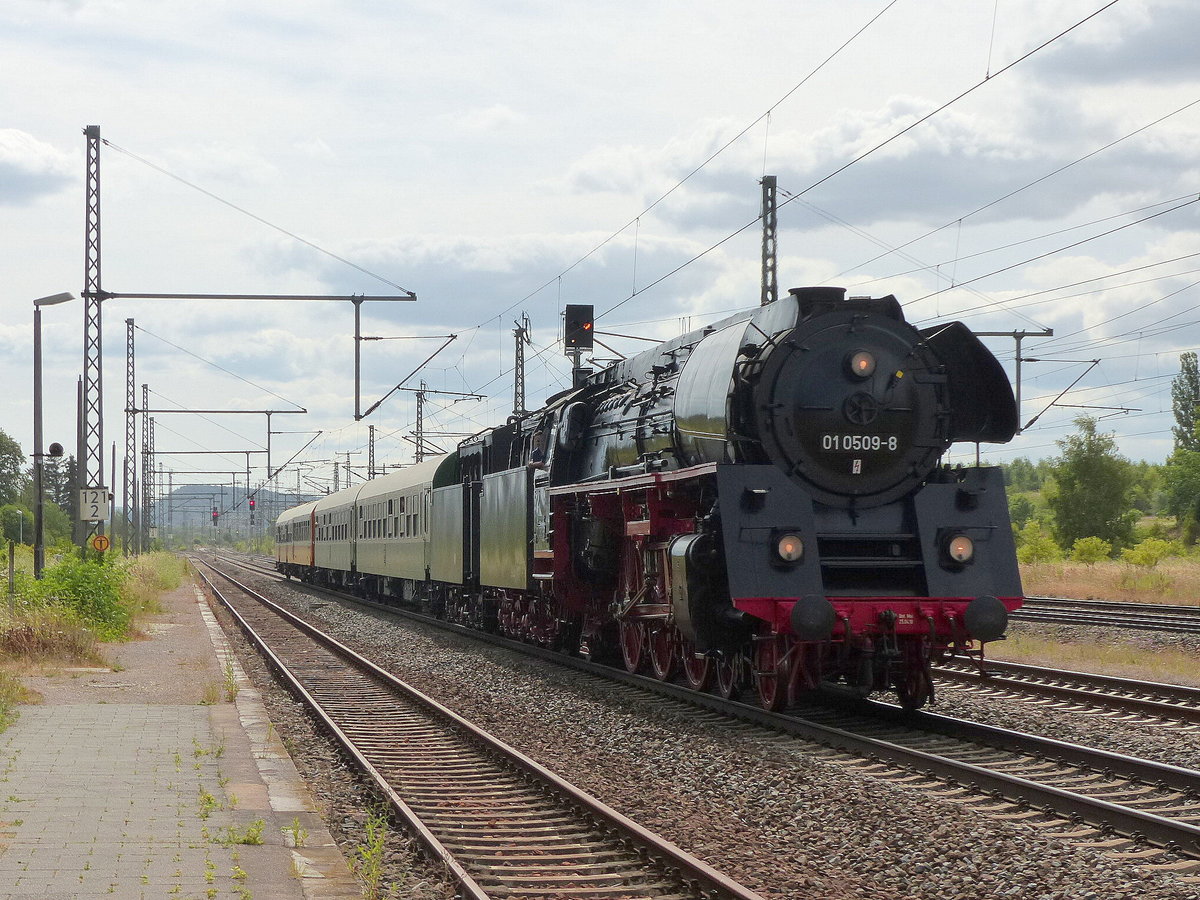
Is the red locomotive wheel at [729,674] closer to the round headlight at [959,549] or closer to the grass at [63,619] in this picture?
the round headlight at [959,549]

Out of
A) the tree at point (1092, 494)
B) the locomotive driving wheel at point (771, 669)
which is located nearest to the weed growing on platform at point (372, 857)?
the locomotive driving wheel at point (771, 669)

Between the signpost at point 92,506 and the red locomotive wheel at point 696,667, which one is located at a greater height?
the signpost at point 92,506

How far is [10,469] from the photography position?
10300 centimetres

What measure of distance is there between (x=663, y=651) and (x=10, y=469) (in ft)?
335

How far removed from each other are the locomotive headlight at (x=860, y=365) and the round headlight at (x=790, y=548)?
1.54 meters

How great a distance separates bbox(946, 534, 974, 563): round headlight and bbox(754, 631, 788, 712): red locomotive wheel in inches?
62.3

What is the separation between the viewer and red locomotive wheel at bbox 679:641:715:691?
39.4ft

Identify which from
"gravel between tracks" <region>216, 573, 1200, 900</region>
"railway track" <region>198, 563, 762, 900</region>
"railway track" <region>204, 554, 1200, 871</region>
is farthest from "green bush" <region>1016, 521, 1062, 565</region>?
"railway track" <region>198, 563, 762, 900</region>

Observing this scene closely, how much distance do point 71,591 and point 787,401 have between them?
13.2 metres

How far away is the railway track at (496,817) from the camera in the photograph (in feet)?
19.6

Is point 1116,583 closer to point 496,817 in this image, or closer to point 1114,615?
point 1114,615

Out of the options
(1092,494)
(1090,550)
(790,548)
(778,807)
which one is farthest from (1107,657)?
(1092,494)

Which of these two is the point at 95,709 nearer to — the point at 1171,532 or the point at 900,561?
the point at 900,561

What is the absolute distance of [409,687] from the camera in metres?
13.5
